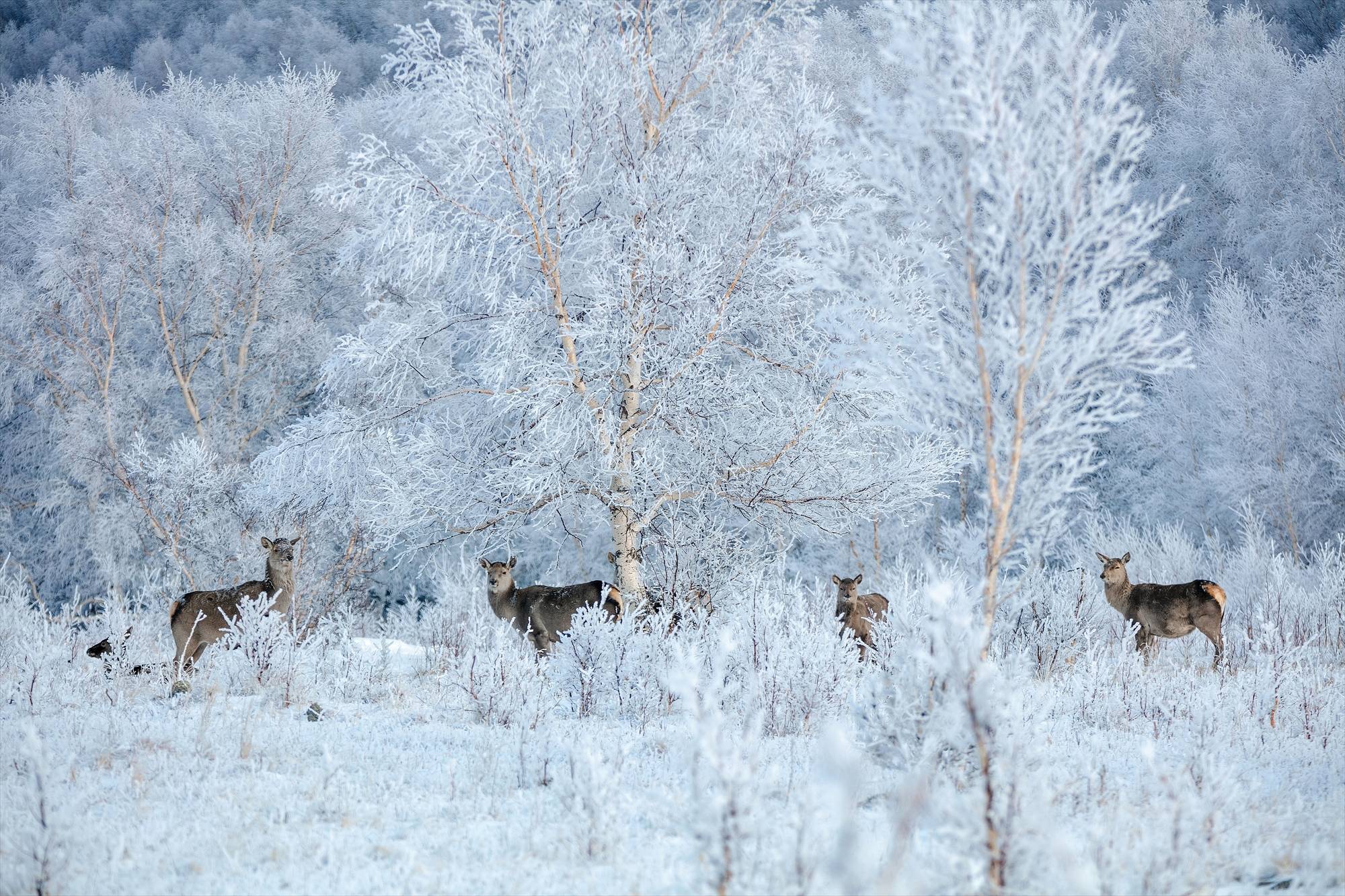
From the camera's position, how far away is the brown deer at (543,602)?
27.9 ft

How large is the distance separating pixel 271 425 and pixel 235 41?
31585mm

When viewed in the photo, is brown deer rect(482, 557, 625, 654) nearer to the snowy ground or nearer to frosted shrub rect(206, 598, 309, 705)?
the snowy ground

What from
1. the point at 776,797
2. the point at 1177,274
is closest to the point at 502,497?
the point at 776,797

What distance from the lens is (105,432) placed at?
19.0m

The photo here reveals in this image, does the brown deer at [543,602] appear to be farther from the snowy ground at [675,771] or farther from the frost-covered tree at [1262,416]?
the frost-covered tree at [1262,416]

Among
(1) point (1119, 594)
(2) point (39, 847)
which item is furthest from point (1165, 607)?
(2) point (39, 847)

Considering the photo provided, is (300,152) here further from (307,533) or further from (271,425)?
(307,533)

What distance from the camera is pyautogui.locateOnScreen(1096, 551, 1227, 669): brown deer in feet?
28.4

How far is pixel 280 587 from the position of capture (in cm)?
785

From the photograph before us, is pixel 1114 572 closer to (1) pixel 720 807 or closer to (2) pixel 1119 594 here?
(2) pixel 1119 594

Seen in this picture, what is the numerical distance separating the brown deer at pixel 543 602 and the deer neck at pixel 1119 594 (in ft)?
16.5

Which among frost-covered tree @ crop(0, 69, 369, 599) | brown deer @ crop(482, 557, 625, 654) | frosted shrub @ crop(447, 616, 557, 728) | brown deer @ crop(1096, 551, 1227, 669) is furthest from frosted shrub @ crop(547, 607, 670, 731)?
frost-covered tree @ crop(0, 69, 369, 599)

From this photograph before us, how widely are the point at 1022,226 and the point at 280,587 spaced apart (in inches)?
250

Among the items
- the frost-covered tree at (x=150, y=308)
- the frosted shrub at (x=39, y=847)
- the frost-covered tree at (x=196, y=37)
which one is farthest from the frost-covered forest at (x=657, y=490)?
the frost-covered tree at (x=196, y=37)
